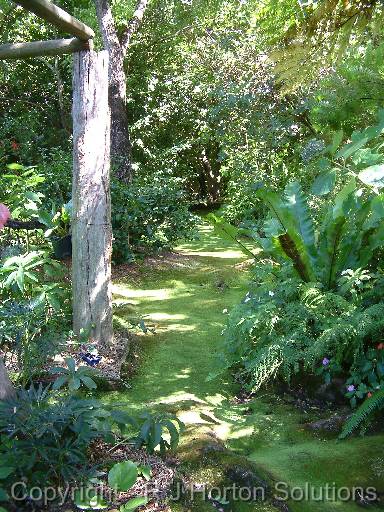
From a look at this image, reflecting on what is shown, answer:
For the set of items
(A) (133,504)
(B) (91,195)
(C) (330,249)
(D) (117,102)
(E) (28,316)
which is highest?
(D) (117,102)

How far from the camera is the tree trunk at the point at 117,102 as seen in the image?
718cm

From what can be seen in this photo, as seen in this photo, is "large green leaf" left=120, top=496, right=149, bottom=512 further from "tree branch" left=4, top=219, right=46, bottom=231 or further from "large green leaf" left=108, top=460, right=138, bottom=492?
"tree branch" left=4, top=219, right=46, bottom=231

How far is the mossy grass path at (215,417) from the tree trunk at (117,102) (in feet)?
6.70

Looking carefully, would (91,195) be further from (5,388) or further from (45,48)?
(5,388)

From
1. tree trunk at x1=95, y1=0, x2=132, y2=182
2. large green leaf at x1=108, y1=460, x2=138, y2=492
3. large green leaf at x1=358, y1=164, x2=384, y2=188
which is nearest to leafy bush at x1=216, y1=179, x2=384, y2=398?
large green leaf at x1=358, y1=164, x2=384, y2=188

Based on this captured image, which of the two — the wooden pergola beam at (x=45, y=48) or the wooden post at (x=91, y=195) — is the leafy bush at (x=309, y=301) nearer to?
the wooden post at (x=91, y=195)

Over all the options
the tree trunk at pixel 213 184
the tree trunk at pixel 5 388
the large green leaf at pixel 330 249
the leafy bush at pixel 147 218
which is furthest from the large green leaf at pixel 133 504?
the tree trunk at pixel 213 184

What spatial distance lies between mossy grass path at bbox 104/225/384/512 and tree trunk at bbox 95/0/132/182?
6.70 feet

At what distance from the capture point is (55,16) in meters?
3.01

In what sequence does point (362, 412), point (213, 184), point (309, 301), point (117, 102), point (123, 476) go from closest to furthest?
point (123, 476) < point (362, 412) < point (309, 301) < point (117, 102) < point (213, 184)

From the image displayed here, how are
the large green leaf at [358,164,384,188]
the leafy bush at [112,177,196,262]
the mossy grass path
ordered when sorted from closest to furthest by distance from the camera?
the large green leaf at [358,164,384,188] < the mossy grass path < the leafy bush at [112,177,196,262]

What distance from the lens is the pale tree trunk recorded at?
7.20 m

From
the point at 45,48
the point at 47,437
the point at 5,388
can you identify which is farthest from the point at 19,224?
the point at 47,437

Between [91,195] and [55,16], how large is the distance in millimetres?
1293
